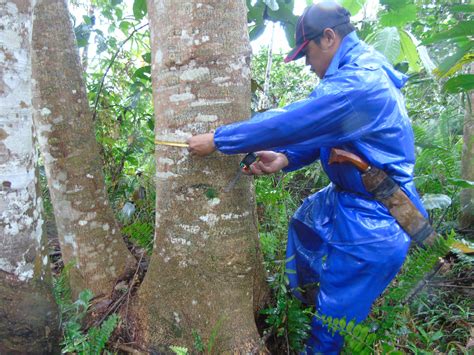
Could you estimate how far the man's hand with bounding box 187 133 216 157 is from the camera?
1659 mm

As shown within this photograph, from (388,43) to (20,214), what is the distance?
2.01 metres

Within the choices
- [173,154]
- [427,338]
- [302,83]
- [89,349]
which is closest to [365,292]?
[427,338]

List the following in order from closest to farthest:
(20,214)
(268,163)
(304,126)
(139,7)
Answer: (20,214) → (304,126) → (268,163) → (139,7)

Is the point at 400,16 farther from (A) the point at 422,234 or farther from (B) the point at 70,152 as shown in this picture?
(B) the point at 70,152

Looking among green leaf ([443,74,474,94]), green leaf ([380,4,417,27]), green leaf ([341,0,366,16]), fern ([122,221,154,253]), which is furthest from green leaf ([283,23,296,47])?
fern ([122,221,154,253])

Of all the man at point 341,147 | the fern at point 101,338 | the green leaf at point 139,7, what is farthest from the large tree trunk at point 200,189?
the green leaf at point 139,7

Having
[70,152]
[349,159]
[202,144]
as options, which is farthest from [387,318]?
[70,152]

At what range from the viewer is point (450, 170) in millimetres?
3211

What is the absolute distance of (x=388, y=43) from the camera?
216cm

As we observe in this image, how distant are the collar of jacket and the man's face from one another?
0.05 meters

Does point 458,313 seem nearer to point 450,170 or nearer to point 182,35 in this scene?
point 450,170

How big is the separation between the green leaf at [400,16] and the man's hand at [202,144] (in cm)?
140

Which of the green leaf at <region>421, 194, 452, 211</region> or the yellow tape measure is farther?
the green leaf at <region>421, 194, 452, 211</region>

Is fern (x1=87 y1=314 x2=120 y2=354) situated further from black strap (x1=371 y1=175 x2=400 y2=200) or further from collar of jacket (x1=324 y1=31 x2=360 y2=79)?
collar of jacket (x1=324 y1=31 x2=360 y2=79)
